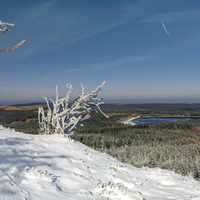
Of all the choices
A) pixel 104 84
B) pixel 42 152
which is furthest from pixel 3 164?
pixel 104 84

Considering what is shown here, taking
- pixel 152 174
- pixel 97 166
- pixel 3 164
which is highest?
pixel 3 164

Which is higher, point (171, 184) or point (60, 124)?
point (60, 124)

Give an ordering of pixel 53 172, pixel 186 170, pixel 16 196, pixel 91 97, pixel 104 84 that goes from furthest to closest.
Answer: pixel 91 97
pixel 104 84
pixel 186 170
pixel 53 172
pixel 16 196

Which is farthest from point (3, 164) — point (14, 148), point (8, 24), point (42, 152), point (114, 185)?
point (8, 24)

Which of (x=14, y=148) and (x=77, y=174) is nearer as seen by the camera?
(x=77, y=174)

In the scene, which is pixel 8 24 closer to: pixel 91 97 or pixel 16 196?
pixel 16 196

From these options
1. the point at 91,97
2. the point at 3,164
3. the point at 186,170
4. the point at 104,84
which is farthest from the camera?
the point at 91,97

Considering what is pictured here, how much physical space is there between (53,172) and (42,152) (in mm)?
836

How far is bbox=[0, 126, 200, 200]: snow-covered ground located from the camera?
1.96m

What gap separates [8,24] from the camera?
91.3 inches

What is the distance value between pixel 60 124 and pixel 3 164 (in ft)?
12.7

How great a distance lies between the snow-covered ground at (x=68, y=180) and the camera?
6.44 feet

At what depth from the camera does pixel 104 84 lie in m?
5.41

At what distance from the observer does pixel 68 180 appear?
7.78 ft
